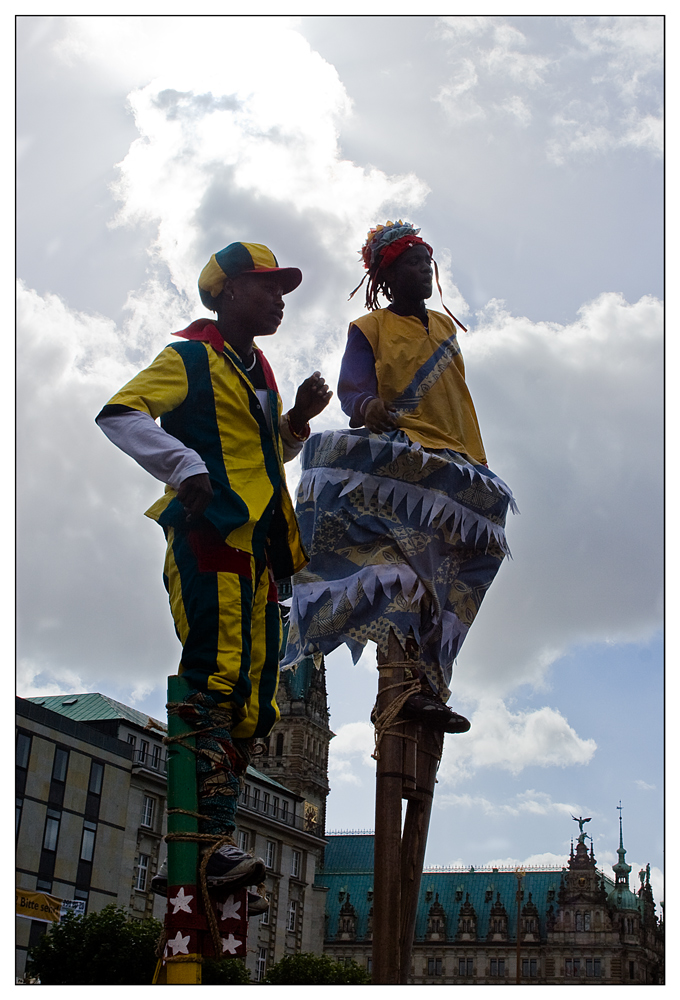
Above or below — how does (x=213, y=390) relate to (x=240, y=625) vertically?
above

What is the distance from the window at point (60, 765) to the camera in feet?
46.2

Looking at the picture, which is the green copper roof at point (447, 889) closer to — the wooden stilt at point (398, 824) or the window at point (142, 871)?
the window at point (142, 871)

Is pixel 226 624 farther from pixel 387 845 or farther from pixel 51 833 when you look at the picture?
pixel 51 833

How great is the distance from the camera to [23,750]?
1241cm

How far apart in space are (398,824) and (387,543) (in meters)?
1.07

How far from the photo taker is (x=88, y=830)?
20.0 meters

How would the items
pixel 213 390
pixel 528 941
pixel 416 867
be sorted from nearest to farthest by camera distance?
pixel 213 390 < pixel 416 867 < pixel 528 941

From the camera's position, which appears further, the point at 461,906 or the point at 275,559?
the point at 461,906

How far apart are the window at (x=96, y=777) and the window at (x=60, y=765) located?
1.67 ft

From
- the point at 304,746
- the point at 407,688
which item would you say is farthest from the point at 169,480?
the point at 304,746

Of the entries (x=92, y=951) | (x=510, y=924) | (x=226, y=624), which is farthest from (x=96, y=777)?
(x=510, y=924)

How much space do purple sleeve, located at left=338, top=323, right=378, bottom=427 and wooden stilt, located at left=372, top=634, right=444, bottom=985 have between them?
39.3 inches
